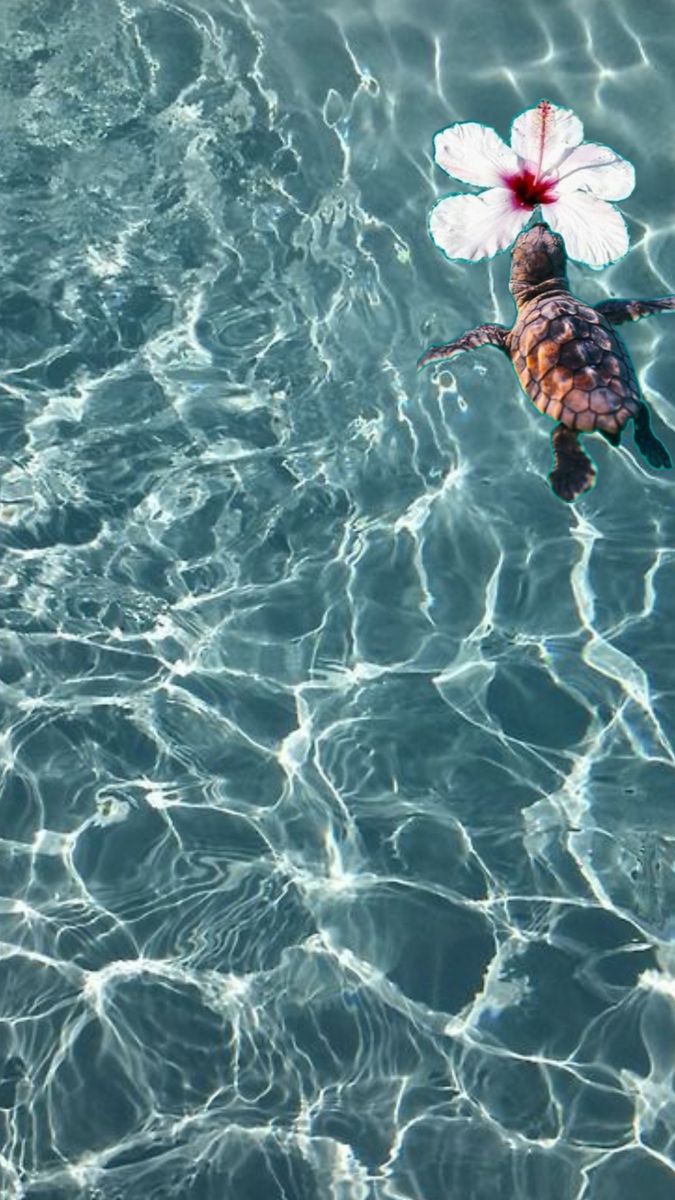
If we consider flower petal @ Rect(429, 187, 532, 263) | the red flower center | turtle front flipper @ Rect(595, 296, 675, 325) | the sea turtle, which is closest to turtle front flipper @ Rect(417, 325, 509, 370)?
the sea turtle

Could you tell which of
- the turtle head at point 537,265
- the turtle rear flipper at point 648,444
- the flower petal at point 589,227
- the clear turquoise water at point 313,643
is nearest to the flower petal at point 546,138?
the flower petal at point 589,227

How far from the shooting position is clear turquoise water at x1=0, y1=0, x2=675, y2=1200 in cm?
509

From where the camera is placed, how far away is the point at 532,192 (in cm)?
691

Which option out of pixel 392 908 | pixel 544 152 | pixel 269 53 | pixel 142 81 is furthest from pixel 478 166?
pixel 392 908

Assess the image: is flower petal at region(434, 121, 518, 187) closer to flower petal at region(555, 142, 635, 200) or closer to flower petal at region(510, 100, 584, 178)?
flower petal at region(510, 100, 584, 178)

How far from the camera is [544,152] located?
22.7 ft

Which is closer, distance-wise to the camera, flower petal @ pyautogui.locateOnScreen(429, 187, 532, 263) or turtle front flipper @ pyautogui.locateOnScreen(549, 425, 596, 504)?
turtle front flipper @ pyautogui.locateOnScreen(549, 425, 596, 504)

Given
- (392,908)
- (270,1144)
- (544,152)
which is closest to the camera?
(270,1144)

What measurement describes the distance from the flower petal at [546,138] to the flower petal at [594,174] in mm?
53

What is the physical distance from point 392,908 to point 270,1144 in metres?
1.00

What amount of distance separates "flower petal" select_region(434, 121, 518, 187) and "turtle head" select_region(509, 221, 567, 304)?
1.80ft

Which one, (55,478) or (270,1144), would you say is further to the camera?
(55,478)

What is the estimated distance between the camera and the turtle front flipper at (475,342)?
636 centimetres

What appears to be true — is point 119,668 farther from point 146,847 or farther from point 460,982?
point 460,982
